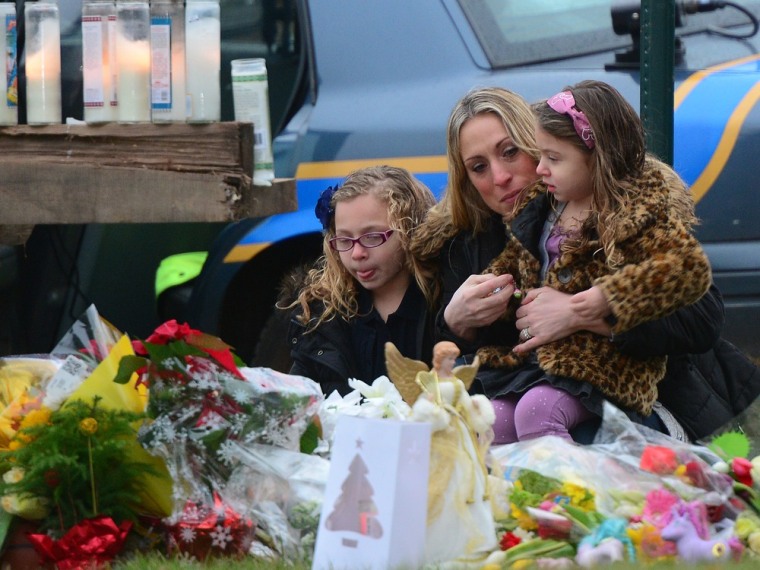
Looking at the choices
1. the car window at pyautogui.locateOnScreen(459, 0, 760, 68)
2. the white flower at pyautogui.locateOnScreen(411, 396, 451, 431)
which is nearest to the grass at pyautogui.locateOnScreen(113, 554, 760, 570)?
the white flower at pyautogui.locateOnScreen(411, 396, 451, 431)

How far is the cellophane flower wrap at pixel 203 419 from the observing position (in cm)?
289

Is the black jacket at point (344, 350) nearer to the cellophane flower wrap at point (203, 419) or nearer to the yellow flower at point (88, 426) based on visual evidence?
the cellophane flower wrap at point (203, 419)

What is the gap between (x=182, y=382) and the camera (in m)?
2.91

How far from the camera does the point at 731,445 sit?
308 centimetres

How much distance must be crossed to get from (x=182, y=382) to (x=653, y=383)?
114 centimetres

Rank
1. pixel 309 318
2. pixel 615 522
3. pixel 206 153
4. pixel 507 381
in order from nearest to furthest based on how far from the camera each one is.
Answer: pixel 615 522
pixel 206 153
pixel 507 381
pixel 309 318

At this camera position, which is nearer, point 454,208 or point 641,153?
point 641,153

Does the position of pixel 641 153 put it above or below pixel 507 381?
above

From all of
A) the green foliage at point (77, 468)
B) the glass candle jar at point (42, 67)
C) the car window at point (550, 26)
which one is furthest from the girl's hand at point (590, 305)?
the car window at point (550, 26)

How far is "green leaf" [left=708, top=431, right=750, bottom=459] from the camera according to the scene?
9.94 feet

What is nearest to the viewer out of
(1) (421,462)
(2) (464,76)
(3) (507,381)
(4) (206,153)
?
(1) (421,462)

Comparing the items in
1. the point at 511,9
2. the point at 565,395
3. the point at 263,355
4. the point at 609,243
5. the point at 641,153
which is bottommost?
the point at 263,355

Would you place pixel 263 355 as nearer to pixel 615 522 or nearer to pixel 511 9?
pixel 511 9

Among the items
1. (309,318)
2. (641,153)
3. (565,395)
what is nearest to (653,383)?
(565,395)
